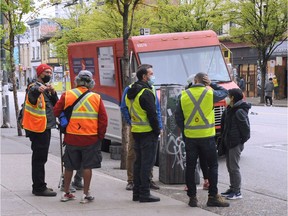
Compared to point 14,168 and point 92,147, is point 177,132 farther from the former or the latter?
point 14,168

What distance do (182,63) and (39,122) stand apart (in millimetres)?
5666

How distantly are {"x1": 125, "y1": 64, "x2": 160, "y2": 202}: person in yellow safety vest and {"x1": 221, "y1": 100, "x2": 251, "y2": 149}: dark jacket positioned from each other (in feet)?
3.56

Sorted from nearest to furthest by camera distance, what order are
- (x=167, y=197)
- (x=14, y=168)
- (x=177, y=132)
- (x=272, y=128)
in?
(x=167, y=197) < (x=177, y=132) < (x=14, y=168) < (x=272, y=128)

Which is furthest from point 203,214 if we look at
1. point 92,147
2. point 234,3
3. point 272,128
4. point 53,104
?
point 234,3

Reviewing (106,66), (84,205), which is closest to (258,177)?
(84,205)

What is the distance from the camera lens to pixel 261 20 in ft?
114

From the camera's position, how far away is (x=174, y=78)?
1232cm

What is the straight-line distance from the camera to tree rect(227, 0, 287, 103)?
34344mm

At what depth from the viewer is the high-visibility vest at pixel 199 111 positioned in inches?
275

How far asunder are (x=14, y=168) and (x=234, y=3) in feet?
91.7

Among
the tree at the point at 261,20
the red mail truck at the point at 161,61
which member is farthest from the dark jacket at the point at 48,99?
the tree at the point at 261,20

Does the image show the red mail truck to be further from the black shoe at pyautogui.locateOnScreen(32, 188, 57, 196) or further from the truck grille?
the black shoe at pyautogui.locateOnScreen(32, 188, 57, 196)

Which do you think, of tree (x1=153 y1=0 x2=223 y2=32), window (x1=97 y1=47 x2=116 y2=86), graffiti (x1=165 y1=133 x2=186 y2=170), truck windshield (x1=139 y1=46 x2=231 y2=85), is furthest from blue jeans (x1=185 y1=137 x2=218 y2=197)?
tree (x1=153 y1=0 x2=223 y2=32)

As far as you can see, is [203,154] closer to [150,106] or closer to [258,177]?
[150,106]
